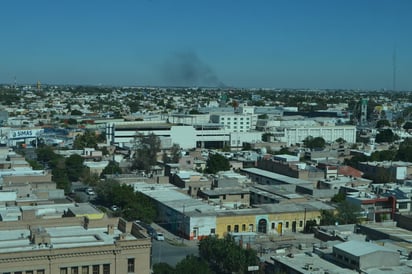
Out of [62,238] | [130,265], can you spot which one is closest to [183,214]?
[62,238]

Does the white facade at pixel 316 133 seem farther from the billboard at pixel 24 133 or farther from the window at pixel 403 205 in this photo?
the window at pixel 403 205

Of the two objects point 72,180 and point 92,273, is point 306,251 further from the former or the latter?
point 72,180

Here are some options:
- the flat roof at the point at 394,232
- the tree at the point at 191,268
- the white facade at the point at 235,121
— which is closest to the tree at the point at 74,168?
the flat roof at the point at 394,232

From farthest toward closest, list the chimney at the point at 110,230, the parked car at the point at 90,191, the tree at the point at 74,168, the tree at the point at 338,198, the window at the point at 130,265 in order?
the tree at the point at 74,168
the parked car at the point at 90,191
the tree at the point at 338,198
the chimney at the point at 110,230
the window at the point at 130,265

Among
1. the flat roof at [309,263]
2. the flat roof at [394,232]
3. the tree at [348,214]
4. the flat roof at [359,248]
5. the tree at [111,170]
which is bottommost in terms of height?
the tree at [111,170]

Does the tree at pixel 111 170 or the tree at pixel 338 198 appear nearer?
the tree at pixel 338 198

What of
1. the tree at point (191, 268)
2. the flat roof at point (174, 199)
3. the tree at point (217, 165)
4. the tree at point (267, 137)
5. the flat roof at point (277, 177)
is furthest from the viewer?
the tree at point (267, 137)

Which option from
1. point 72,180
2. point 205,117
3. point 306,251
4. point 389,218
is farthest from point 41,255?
point 205,117

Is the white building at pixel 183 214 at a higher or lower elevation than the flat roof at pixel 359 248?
lower

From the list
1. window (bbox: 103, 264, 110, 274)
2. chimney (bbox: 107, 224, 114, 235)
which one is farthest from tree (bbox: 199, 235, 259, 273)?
window (bbox: 103, 264, 110, 274)
